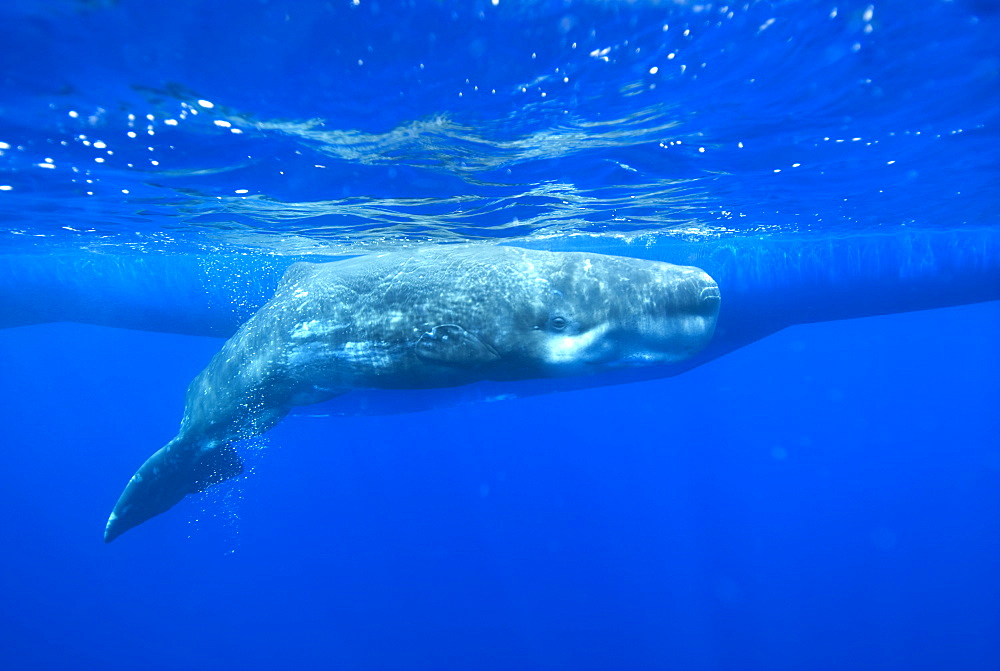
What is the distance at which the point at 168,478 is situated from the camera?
686 centimetres

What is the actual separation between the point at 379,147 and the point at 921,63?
7.28 m

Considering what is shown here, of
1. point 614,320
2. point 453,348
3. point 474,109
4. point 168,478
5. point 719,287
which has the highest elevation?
point 474,109

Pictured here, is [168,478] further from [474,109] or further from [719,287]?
[719,287]

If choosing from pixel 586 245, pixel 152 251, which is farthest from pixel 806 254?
pixel 152 251

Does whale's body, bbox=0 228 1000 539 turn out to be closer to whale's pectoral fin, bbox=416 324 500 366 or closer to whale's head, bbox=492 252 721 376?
whale's pectoral fin, bbox=416 324 500 366

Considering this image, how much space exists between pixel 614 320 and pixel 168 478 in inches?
236

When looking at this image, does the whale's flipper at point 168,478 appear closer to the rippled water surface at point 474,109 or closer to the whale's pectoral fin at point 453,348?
the whale's pectoral fin at point 453,348

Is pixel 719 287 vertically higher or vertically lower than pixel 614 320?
higher

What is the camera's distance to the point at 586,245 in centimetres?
1705

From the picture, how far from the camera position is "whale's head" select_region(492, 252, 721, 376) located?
4680 millimetres

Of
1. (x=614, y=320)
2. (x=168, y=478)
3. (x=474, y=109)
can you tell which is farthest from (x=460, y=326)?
(x=168, y=478)

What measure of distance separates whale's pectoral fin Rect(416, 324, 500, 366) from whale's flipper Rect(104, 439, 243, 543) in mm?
3807

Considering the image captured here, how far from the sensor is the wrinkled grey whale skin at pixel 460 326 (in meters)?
4.70

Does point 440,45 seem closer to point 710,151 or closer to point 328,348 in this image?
→ point 328,348
